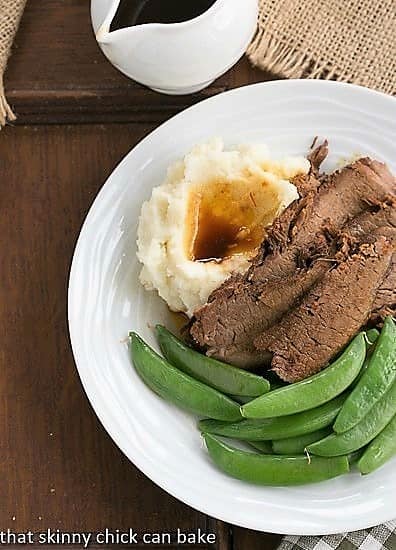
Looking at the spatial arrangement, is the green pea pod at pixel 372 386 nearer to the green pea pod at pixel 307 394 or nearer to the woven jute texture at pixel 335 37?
the green pea pod at pixel 307 394

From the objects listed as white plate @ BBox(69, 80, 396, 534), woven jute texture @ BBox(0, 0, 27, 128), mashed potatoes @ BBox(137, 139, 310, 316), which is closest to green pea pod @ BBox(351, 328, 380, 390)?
white plate @ BBox(69, 80, 396, 534)

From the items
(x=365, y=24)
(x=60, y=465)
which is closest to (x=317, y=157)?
(x=365, y=24)

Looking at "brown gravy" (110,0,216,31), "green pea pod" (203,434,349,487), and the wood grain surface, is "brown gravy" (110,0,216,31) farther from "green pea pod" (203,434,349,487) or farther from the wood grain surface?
"green pea pod" (203,434,349,487)

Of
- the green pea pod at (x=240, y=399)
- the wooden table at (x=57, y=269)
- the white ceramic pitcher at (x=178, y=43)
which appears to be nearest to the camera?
the white ceramic pitcher at (x=178, y=43)

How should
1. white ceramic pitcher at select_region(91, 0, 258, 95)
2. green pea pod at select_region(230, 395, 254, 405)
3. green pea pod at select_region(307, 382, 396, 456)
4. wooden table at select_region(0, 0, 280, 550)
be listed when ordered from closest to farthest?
white ceramic pitcher at select_region(91, 0, 258, 95) < green pea pod at select_region(307, 382, 396, 456) < green pea pod at select_region(230, 395, 254, 405) < wooden table at select_region(0, 0, 280, 550)

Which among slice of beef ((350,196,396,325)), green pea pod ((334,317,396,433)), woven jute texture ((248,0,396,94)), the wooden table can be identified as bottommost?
the wooden table

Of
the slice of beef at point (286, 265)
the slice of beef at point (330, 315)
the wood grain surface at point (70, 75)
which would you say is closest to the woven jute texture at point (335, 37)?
the wood grain surface at point (70, 75)

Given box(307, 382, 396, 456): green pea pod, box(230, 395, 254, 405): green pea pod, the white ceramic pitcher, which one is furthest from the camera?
box(230, 395, 254, 405): green pea pod
